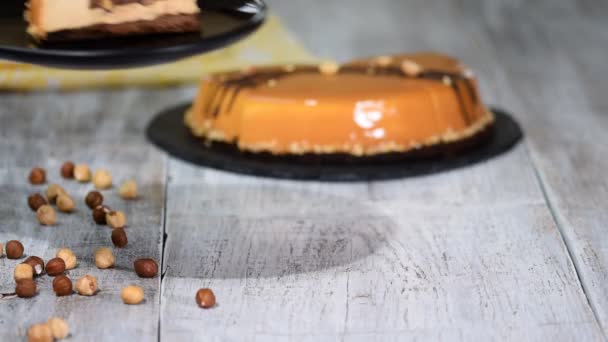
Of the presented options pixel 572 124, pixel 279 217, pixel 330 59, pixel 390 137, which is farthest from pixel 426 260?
pixel 330 59

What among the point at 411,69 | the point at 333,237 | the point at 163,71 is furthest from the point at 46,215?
the point at 163,71

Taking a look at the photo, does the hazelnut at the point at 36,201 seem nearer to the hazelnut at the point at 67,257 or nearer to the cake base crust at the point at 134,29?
the hazelnut at the point at 67,257

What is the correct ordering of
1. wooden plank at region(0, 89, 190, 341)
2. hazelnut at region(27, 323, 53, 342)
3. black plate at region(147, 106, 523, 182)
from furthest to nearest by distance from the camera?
black plate at region(147, 106, 523, 182) < wooden plank at region(0, 89, 190, 341) < hazelnut at region(27, 323, 53, 342)

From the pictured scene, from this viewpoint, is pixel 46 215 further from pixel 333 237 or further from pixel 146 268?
pixel 333 237

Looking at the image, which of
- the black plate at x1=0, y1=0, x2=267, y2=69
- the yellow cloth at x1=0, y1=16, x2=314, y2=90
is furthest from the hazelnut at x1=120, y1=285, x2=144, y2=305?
the yellow cloth at x1=0, y1=16, x2=314, y2=90

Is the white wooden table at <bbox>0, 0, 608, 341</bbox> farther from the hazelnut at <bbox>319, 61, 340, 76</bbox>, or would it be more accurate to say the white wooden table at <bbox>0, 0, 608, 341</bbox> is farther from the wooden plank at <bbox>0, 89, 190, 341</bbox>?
the hazelnut at <bbox>319, 61, 340, 76</bbox>

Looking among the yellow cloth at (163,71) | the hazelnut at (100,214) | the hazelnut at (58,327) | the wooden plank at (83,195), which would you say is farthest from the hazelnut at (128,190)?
the yellow cloth at (163,71)
